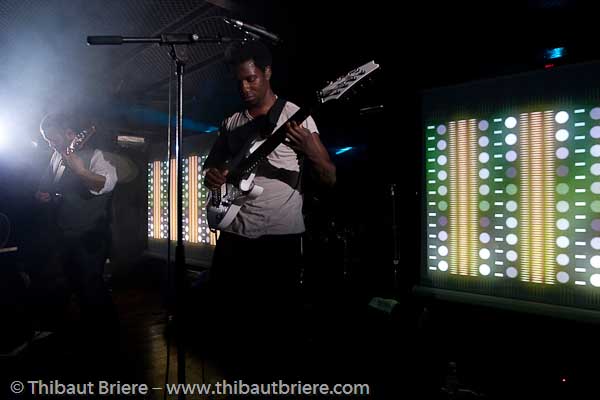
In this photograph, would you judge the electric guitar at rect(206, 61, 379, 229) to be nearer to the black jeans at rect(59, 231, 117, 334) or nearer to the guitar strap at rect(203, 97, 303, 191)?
the guitar strap at rect(203, 97, 303, 191)

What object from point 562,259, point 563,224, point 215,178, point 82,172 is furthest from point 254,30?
point 562,259

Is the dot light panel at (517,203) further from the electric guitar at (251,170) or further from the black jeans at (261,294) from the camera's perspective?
the black jeans at (261,294)

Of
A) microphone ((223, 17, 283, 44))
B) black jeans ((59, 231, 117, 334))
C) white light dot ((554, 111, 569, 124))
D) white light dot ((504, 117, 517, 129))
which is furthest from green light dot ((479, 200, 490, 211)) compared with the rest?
black jeans ((59, 231, 117, 334))

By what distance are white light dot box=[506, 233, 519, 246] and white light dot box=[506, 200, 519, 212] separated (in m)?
0.18

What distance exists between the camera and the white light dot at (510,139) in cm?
248

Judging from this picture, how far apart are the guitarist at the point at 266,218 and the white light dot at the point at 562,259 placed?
169 centimetres

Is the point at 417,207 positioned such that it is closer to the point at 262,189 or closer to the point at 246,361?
the point at 262,189

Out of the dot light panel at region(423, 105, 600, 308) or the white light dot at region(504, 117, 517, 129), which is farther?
the white light dot at region(504, 117, 517, 129)

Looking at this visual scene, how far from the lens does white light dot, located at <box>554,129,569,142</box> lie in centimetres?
230

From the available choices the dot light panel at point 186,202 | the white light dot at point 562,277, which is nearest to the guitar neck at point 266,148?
the white light dot at point 562,277

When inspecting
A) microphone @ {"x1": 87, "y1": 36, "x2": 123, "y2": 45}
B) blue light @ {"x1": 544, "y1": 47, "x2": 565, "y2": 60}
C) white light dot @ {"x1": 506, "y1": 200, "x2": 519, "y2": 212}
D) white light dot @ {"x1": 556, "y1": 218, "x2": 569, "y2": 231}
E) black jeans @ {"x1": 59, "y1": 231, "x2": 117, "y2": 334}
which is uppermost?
blue light @ {"x1": 544, "y1": 47, "x2": 565, "y2": 60}

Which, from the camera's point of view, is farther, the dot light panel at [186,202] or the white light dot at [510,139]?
the dot light panel at [186,202]

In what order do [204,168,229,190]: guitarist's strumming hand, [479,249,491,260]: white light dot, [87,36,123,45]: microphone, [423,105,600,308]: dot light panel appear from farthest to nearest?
[479,249,491,260]: white light dot < [423,105,600,308]: dot light panel < [204,168,229,190]: guitarist's strumming hand < [87,36,123,45]: microphone

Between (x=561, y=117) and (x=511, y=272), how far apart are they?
43.8 inches
